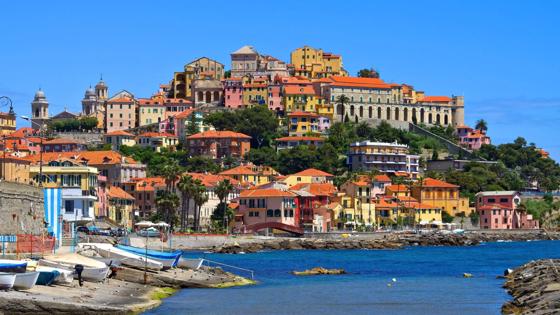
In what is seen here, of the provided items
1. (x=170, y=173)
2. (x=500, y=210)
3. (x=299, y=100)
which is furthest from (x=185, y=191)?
(x=299, y=100)

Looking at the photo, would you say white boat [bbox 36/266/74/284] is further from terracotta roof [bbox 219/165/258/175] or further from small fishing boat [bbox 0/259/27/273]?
terracotta roof [bbox 219/165/258/175]

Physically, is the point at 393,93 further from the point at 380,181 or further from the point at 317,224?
the point at 317,224

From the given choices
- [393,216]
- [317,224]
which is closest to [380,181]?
[393,216]

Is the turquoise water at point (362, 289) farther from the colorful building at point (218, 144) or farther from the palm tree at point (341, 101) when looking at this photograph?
the palm tree at point (341, 101)

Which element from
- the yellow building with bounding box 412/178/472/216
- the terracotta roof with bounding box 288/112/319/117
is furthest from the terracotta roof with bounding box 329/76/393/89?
the yellow building with bounding box 412/178/472/216

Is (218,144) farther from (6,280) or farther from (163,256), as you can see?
(6,280)

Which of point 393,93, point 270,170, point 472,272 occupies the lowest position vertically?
point 472,272

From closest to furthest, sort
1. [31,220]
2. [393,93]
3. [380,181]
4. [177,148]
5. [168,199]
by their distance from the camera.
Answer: [31,220] < [168,199] < [380,181] < [177,148] < [393,93]

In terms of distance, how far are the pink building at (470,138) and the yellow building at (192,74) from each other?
118 ft

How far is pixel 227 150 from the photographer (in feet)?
535

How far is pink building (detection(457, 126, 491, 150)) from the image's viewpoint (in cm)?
18466

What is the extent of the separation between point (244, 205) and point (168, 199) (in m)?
16.2

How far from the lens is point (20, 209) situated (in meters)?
50.3

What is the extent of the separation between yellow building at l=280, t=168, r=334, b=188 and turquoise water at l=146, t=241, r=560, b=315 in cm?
4587
